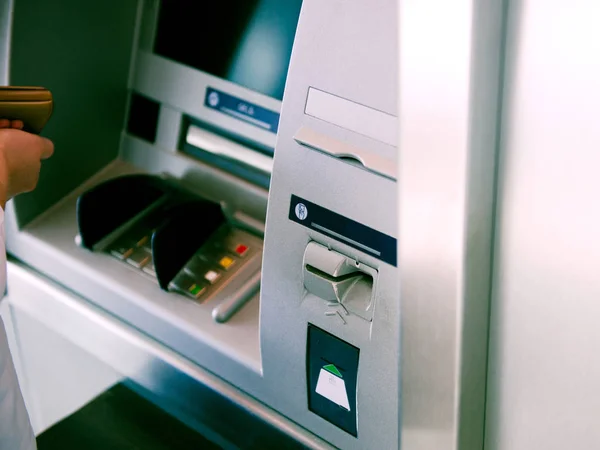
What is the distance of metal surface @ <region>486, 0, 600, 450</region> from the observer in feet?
2.35

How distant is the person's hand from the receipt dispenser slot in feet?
1.71

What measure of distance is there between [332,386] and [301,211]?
27cm

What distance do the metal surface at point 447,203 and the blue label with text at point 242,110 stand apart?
60 centimetres

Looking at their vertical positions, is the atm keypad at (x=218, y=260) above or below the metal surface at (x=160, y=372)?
above

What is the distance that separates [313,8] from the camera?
3.04ft

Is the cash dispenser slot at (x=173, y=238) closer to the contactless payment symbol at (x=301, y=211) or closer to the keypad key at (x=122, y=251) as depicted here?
the keypad key at (x=122, y=251)

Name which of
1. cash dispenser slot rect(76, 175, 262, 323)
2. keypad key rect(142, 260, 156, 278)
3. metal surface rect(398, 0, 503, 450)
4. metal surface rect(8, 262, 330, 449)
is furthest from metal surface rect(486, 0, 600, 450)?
keypad key rect(142, 260, 156, 278)

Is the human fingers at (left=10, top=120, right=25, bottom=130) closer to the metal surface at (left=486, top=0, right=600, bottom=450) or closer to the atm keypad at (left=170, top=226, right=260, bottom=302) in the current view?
the atm keypad at (left=170, top=226, right=260, bottom=302)

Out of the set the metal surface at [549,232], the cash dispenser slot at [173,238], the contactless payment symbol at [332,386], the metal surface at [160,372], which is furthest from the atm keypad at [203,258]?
the metal surface at [549,232]

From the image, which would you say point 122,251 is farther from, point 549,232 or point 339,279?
point 549,232

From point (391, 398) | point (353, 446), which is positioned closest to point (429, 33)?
point (391, 398)

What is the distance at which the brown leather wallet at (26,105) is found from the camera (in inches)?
48.2

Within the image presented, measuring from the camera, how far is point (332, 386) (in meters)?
1.10

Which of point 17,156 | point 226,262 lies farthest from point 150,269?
point 17,156
